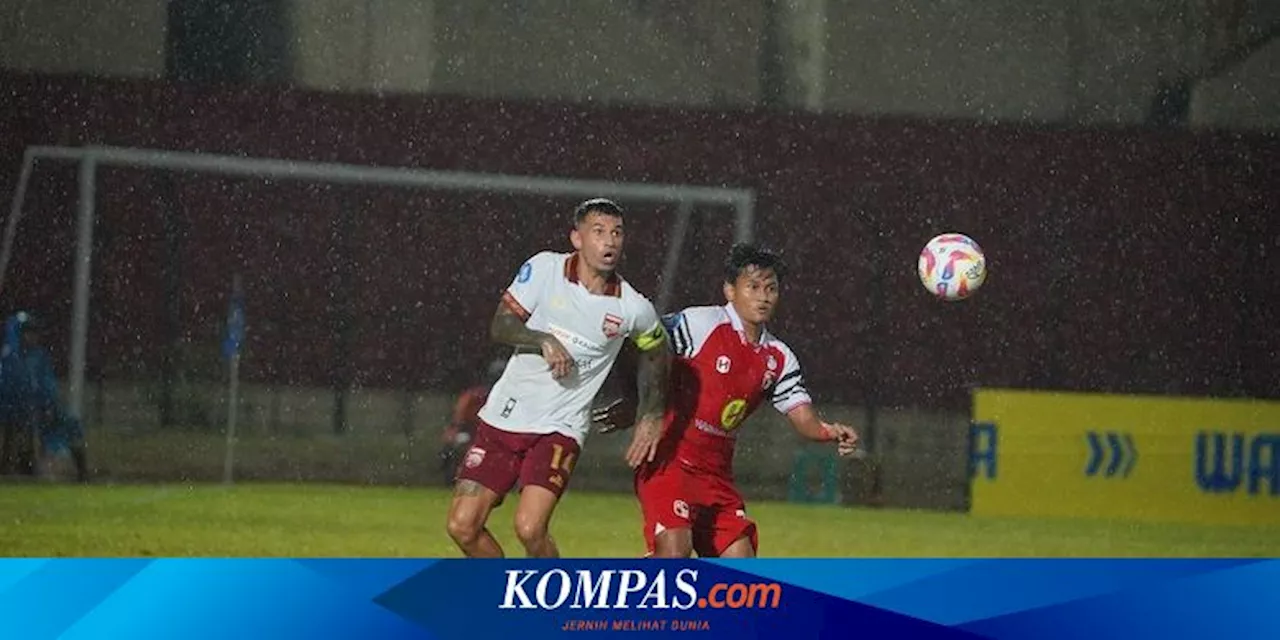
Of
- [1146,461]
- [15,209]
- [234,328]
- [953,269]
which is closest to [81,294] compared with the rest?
[15,209]

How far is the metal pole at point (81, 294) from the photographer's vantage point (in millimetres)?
8094

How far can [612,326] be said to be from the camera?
6172 mm

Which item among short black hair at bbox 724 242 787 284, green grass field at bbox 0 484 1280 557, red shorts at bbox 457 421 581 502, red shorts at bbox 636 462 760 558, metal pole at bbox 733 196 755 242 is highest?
metal pole at bbox 733 196 755 242

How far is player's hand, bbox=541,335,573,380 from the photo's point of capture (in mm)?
5836

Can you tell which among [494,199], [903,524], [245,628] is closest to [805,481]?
[903,524]

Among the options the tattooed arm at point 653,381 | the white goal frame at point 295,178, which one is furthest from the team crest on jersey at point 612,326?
the white goal frame at point 295,178

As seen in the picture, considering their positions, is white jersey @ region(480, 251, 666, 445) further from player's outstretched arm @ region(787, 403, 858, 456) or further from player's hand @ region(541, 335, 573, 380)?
player's outstretched arm @ region(787, 403, 858, 456)

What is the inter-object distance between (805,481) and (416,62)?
2.42 m

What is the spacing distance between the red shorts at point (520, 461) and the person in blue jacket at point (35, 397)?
2410 mm

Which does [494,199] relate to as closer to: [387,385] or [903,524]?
[387,385]

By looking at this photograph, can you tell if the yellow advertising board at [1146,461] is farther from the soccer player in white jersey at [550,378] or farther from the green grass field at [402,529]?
the soccer player in white jersey at [550,378]

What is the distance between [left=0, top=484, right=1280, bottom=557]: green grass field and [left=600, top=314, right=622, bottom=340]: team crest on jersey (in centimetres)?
161

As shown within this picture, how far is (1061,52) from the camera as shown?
8414 mm

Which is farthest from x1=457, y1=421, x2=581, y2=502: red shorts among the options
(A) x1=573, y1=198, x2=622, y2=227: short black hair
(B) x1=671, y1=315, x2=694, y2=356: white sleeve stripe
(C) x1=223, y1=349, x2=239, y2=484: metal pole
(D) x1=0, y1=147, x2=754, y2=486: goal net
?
(C) x1=223, y1=349, x2=239, y2=484: metal pole
